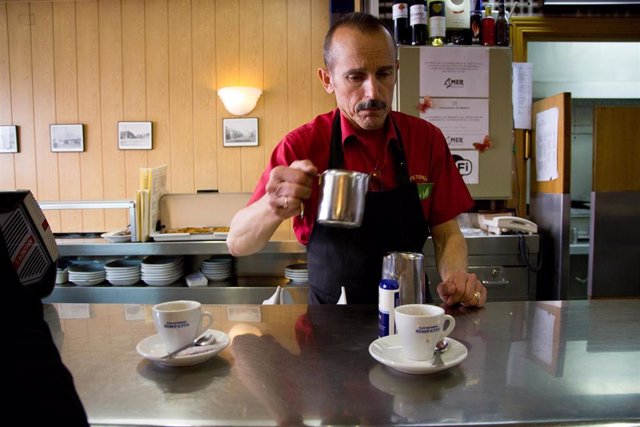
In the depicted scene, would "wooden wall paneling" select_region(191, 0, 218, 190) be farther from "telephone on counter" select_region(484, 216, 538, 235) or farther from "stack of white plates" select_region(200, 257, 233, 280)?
"telephone on counter" select_region(484, 216, 538, 235)

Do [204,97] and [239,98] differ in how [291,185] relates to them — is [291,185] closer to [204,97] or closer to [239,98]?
[239,98]

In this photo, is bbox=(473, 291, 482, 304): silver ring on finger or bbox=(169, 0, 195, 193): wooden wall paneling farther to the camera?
bbox=(169, 0, 195, 193): wooden wall paneling

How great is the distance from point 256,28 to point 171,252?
92.7 inches

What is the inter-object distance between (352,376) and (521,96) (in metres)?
2.84

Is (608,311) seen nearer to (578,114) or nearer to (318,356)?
(318,356)

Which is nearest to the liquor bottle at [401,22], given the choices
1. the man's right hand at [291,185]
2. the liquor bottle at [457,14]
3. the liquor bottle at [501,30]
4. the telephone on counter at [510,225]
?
the liquor bottle at [457,14]

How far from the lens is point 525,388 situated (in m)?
0.91

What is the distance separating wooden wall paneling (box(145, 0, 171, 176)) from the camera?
4344mm

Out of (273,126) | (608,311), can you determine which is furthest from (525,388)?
(273,126)

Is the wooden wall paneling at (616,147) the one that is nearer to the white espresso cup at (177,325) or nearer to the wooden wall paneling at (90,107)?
the white espresso cup at (177,325)

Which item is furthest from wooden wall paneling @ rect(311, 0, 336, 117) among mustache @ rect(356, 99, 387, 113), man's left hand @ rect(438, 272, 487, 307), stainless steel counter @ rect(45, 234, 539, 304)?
man's left hand @ rect(438, 272, 487, 307)

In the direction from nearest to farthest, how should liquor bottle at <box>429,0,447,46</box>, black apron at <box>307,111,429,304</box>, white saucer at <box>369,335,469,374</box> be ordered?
white saucer at <box>369,335,469,374</box> < black apron at <box>307,111,429,304</box> < liquor bottle at <box>429,0,447,46</box>

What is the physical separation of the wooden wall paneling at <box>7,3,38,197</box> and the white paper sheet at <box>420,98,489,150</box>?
351cm

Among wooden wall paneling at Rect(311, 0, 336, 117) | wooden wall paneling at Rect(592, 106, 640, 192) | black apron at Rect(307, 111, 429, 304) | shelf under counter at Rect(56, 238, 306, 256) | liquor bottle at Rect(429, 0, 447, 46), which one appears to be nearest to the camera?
black apron at Rect(307, 111, 429, 304)
